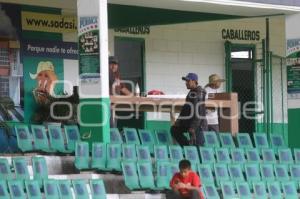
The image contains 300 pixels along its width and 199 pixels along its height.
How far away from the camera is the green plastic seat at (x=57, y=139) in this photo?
A: 17.6m

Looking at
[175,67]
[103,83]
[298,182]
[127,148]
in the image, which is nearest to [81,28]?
[103,83]

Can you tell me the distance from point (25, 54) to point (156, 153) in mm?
4558

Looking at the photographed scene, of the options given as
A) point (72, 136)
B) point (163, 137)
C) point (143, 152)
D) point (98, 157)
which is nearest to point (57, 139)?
point (72, 136)

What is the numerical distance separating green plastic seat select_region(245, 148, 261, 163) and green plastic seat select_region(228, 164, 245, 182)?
111cm

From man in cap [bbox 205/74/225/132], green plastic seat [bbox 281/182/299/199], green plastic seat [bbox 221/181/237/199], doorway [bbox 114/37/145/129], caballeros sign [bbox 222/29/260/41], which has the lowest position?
green plastic seat [bbox 281/182/299/199]

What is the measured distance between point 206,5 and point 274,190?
407 cm

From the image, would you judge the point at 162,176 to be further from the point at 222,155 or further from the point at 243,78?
the point at 243,78

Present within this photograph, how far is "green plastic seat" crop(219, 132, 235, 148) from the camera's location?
66.4ft

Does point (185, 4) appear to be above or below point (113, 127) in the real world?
above

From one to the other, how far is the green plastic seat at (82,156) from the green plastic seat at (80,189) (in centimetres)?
137

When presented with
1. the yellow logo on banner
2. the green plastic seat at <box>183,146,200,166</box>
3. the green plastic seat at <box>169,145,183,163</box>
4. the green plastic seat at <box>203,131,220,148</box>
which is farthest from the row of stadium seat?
the yellow logo on banner

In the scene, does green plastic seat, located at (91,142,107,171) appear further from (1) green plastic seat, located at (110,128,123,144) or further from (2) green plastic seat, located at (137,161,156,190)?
(1) green plastic seat, located at (110,128,123,144)

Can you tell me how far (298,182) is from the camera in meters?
19.8

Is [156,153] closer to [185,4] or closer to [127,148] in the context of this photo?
[127,148]
